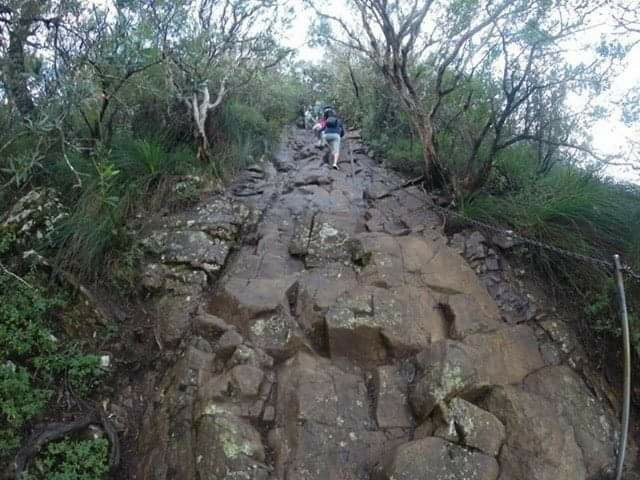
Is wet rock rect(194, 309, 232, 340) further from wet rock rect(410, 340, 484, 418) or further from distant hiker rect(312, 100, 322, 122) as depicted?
distant hiker rect(312, 100, 322, 122)

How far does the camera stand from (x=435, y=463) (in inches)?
119

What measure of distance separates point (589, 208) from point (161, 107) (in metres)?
6.34

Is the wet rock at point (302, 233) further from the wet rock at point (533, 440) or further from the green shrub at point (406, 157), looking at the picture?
the green shrub at point (406, 157)

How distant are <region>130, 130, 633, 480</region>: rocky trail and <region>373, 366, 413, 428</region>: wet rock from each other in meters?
0.01

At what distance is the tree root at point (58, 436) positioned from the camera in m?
3.25

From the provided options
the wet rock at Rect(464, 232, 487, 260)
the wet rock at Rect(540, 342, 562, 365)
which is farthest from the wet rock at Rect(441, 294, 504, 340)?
the wet rock at Rect(464, 232, 487, 260)

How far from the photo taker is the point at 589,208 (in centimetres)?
482

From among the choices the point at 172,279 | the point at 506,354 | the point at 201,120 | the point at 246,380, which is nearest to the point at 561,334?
the point at 506,354

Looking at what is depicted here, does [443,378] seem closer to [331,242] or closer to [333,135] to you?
[331,242]

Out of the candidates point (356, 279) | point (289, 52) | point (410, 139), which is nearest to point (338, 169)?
point (410, 139)

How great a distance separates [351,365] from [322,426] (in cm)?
70

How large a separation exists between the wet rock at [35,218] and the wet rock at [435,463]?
408 centimetres

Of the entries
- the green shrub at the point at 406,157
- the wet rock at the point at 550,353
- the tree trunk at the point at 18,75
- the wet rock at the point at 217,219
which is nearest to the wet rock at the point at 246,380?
the wet rock at the point at 217,219

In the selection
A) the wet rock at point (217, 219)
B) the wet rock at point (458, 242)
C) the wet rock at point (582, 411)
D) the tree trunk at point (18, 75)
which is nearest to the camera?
the wet rock at point (582, 411)
